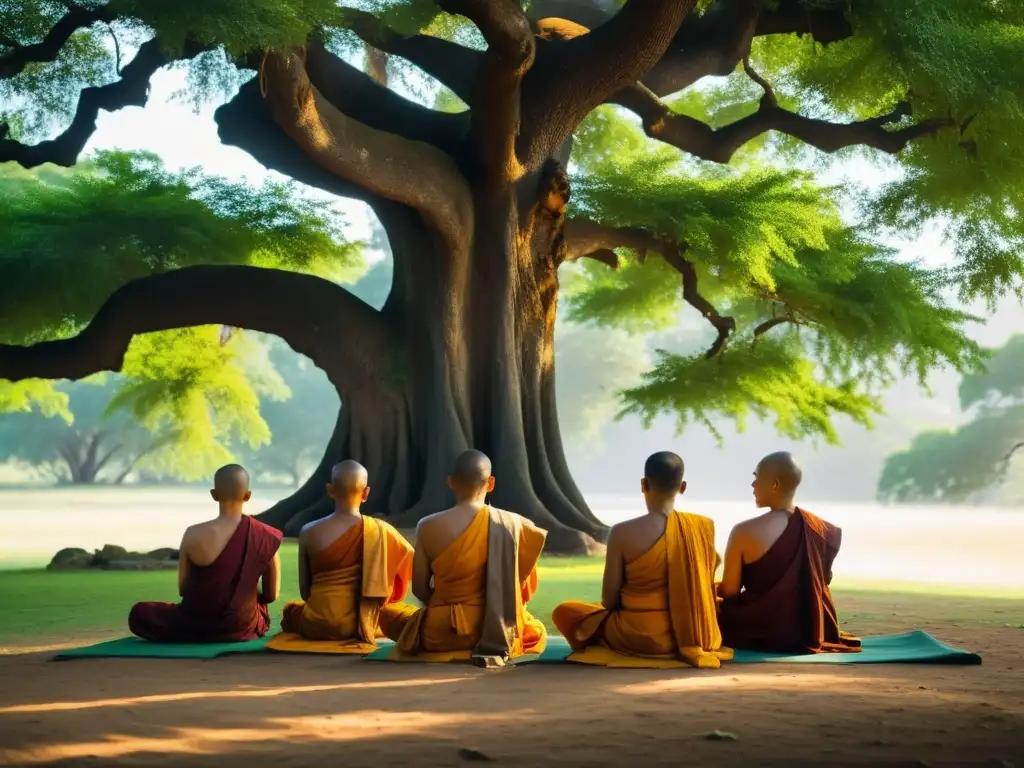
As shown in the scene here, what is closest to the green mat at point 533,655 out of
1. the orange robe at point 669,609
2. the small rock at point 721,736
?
the orange robe at point 669,609

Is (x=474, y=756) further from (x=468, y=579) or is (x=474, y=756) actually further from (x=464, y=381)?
(x=464, y=381)

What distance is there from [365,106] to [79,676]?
1025cm

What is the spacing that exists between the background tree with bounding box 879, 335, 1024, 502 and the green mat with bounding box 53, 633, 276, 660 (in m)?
41.1

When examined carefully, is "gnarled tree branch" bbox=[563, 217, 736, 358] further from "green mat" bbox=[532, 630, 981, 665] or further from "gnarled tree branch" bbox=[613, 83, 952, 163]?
"green mat" bbox=[532, 630, 981, 665]

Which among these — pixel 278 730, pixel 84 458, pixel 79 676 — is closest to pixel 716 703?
pixel 278 730

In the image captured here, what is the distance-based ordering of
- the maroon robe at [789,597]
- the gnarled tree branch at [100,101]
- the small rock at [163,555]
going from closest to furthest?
the maroon robe at [789,597] < the small rock at [163,555] < the gnarled tree branch at [100,101]

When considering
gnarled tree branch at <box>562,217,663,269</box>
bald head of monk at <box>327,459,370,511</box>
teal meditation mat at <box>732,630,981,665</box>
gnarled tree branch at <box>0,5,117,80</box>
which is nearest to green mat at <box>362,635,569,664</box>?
bald head of monk at <box>327,459,370,511</box>

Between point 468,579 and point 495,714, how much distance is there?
1714 millimetres

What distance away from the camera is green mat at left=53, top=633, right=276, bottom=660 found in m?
6.75

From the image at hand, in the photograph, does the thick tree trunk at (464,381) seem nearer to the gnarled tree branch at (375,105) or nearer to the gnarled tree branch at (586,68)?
the gnarled tree branch at (586,68)

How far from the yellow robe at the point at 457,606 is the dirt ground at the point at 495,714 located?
211mm

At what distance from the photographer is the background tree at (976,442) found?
1770 inches

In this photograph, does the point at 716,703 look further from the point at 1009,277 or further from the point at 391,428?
the point at 1009,277

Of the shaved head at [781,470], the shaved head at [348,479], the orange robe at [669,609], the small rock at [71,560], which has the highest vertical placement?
the shaved head at [781,470]
